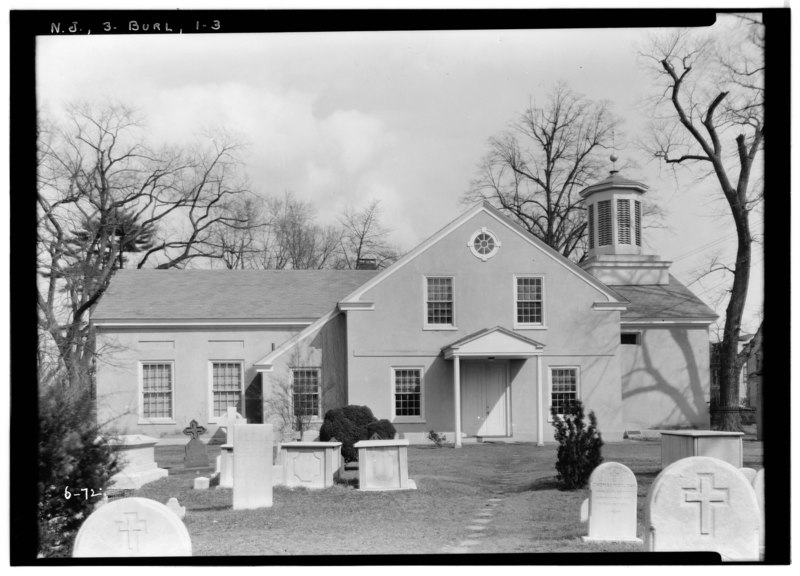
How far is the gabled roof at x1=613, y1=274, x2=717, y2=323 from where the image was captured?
25.3m

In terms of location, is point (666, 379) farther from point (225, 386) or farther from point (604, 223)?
point (225, 386)

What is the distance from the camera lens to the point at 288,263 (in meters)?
39.3

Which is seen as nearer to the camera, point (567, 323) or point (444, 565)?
point (444, 565)

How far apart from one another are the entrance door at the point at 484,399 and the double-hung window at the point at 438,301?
4.68 ft

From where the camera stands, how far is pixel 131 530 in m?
8.56

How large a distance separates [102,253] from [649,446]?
18966mm

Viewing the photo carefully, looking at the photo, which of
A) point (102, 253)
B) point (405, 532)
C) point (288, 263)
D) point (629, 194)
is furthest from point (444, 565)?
point (288, 263)

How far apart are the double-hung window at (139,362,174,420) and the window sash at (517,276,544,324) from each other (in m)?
10.3

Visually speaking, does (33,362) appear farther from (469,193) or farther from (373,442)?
(469,193)

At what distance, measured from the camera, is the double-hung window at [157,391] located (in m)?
25.1

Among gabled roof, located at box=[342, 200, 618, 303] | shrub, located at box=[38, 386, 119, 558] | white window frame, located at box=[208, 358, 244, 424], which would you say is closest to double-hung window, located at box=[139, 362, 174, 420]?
white window frame, located at box=[208, 358, 244, 424]

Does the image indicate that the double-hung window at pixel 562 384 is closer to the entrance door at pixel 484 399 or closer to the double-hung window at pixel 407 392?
the entrance door at pixel 484 399

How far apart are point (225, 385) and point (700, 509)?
60.5 ft

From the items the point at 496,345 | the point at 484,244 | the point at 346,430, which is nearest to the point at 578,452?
the point at 346,430
